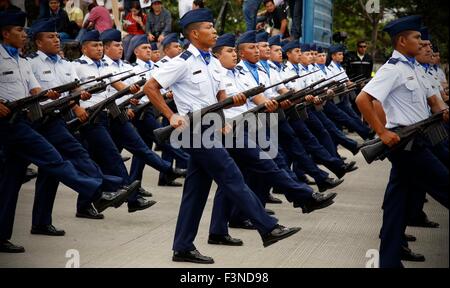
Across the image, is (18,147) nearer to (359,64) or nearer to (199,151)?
(199,151)

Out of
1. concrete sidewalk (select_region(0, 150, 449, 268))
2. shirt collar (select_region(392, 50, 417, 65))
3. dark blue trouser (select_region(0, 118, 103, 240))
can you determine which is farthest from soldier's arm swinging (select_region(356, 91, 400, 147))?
dark blue trouser (select_region(0, 118, 103, 240))

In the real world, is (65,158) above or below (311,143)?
above

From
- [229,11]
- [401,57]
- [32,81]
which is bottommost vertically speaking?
[229,11]

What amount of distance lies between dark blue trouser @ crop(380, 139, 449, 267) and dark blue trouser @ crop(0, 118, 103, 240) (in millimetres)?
2435

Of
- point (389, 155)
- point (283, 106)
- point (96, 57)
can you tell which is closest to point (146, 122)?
point (96, 57)

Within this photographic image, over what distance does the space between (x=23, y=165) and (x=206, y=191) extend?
1600 millimetres

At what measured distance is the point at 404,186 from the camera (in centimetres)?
658

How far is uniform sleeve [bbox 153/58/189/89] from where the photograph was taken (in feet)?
23.0

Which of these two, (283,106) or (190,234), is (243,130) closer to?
(190,234)

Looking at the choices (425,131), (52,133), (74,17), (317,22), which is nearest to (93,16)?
(74,17)

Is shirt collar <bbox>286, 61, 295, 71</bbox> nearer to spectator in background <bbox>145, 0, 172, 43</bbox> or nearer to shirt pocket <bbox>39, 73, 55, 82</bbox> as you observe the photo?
shirt pocket <bbox>39, 73, 55, 82</bbox>

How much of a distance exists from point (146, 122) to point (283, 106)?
6.95 ft

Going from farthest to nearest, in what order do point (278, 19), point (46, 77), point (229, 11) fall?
point (229, 11) < point (278, 19) < point (46, 77)

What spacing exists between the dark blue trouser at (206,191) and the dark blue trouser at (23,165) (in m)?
0.94
